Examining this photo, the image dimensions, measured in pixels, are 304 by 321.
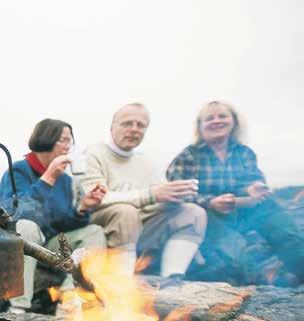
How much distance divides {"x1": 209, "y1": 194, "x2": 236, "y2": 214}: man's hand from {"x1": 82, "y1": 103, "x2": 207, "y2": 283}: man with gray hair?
16 centimetres

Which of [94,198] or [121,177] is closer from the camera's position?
[94,198]

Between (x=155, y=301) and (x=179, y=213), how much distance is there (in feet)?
2.42

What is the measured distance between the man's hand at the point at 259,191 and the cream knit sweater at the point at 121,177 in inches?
27.4

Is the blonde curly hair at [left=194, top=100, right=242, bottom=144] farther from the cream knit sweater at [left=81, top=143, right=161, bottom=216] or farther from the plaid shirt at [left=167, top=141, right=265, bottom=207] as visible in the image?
the cream knit sweater at [left=81, top=143, right=161, bottom=216]

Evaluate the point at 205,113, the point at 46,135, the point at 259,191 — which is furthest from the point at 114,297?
the point at 205,113

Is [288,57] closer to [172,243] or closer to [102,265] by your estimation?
[172,243]

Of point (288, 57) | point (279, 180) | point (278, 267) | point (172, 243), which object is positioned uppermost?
point (288, 57)

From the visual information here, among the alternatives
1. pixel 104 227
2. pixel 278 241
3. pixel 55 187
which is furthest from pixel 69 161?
pixel 278 241

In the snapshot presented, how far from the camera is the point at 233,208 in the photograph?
4227 millimetres

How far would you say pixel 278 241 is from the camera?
14.1 ft

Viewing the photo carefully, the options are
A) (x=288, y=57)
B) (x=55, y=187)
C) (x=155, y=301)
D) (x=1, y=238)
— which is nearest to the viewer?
(x=1, y=238)

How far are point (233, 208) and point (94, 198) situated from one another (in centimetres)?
109

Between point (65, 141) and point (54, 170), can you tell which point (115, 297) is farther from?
point (65, 141)

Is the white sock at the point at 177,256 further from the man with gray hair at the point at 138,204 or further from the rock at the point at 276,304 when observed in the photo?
the rock at the point at 276,304
